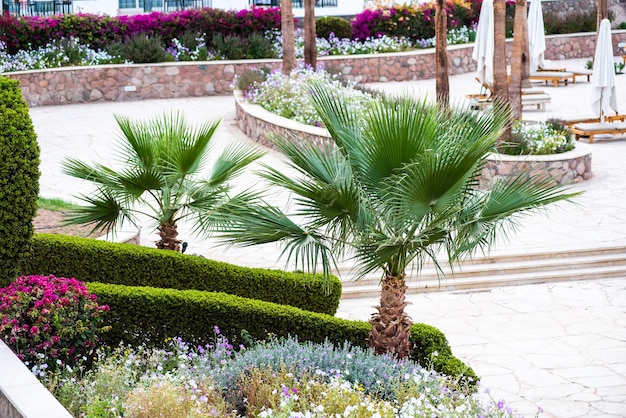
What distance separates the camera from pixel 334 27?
26.2 m

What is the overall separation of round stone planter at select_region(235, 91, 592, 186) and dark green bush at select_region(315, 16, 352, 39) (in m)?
8.20

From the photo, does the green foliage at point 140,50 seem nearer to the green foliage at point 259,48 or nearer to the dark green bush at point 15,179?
the green foliage at point 259,48

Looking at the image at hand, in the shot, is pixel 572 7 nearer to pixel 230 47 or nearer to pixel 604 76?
pixel 230 47

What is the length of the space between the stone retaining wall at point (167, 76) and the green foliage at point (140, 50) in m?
0.44

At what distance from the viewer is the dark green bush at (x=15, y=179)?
285 inches

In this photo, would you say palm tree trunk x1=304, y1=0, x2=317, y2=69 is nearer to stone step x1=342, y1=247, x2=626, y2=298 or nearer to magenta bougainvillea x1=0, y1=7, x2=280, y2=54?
magenta bougainvillea x1=0, y1=7, x2=280, y2=54

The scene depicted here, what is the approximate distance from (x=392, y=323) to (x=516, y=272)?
3747 millimetres

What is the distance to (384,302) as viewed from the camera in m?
7.54

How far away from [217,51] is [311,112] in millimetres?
8174

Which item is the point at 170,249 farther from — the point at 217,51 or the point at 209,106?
the point at 217,51

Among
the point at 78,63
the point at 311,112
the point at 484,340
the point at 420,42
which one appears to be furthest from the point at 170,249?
the point at 420,42

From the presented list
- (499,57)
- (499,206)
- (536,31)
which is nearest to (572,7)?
(536,31)

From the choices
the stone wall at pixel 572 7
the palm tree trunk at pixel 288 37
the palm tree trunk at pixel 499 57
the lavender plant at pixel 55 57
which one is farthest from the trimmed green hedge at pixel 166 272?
the stone wall at pixel 572 7

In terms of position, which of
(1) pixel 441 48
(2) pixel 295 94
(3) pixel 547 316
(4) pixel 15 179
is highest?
(1) pixel 441 48
